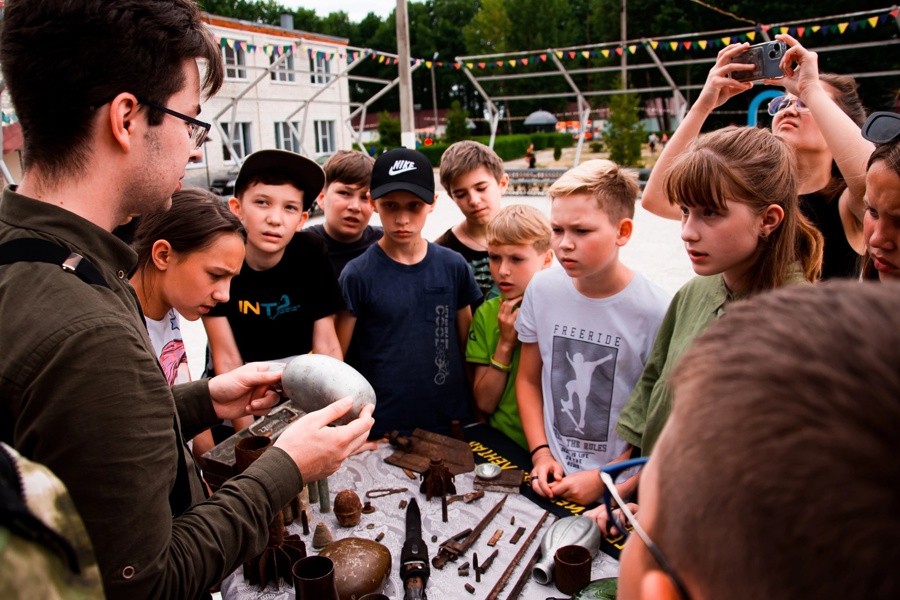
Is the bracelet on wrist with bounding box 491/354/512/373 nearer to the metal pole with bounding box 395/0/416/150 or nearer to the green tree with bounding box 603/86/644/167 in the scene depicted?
the metal pole with bounding box 395/0/416/150

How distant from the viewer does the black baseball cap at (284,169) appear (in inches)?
137

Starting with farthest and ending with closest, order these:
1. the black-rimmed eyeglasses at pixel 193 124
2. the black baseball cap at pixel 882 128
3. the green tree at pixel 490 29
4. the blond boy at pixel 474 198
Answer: the green tree at pixel 490 29, the blond boy at pixel 474 198, the black baseball cap at pixel 882 128, the black-rimmed eyeglasses at pixel 193 124

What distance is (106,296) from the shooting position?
1.34m

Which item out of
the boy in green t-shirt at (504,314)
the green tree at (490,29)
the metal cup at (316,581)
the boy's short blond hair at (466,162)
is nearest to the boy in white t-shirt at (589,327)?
the boy in green t-shirt at (504,314)

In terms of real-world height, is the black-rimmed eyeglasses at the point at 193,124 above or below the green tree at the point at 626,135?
below

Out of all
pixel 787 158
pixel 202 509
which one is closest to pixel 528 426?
pixel 787 158

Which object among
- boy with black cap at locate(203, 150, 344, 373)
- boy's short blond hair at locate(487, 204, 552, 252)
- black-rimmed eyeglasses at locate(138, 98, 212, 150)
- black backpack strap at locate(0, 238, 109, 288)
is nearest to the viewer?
black backpack strap at locate(0, 238, 109, 288)

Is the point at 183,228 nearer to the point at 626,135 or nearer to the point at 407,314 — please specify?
the point at 407,314

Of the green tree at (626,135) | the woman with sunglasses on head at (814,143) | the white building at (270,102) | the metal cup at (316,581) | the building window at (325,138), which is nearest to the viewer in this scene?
the metal cup at (316,581)

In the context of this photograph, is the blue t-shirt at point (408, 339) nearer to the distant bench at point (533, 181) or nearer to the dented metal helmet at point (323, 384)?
the dented metal helmet at point (323, 384)

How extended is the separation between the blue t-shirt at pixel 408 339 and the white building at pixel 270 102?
768 inches

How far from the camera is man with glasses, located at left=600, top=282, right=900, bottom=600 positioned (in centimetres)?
59

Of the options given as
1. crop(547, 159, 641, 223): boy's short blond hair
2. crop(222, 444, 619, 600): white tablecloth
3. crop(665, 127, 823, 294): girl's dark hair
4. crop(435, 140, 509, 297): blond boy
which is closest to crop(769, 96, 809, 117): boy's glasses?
crop(547, 159, 641, 223): boy's short blond hair

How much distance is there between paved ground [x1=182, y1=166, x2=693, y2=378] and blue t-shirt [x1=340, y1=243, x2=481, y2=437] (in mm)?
3718
